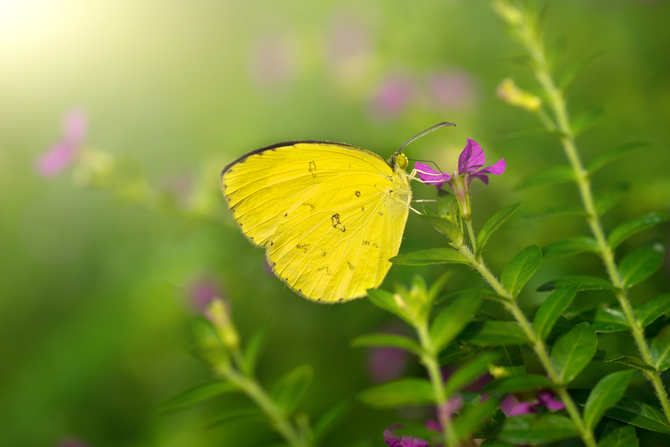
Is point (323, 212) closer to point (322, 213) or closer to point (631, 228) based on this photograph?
point (322, 213)

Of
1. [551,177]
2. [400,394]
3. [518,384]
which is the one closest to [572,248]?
[551,177]

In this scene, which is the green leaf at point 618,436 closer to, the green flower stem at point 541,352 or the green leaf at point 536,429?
the green flower stem at point 541,352

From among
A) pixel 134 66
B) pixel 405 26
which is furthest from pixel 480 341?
pixel 134 66

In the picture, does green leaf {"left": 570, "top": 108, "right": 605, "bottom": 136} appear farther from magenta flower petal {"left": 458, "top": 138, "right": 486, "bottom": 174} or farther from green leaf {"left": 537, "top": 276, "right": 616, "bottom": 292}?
green leaf {"left": 537, "top": 276, "right": 616, "bottom": 292}

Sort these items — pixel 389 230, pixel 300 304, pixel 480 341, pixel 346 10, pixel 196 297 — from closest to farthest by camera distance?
pixel 480 341, pixel 389 230, pixel 300 304, pixel 196 297, pixel 346 10

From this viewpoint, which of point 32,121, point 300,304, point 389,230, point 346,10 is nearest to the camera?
point 389,230

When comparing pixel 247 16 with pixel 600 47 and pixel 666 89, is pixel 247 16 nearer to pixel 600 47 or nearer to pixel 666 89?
pixel 600 47

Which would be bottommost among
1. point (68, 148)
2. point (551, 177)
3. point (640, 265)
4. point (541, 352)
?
point (640, 265)
